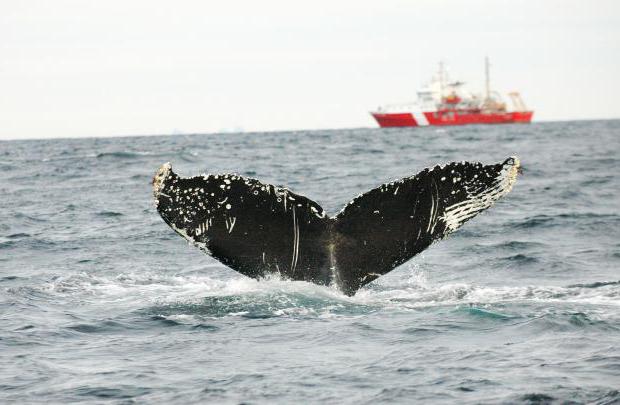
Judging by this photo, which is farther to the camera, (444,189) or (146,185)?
(146,185)

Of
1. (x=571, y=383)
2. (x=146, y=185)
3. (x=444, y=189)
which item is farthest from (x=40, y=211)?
(x=571, y=383)

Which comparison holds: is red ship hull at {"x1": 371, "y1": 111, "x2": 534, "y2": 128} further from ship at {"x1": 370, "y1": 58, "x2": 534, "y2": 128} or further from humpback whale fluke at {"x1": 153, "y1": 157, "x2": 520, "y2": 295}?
humpback whale fluke at {"x1": 153, "y1": 157, "x2": 520, "y2": 295}

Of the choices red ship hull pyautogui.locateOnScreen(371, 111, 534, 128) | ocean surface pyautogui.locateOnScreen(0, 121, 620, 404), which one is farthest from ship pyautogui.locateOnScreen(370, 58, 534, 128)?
ocean surface pyautogui.locateOnScreen(0, 121, 620, 404)

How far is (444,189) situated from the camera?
6.75m

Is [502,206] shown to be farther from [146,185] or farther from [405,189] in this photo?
[405,189]

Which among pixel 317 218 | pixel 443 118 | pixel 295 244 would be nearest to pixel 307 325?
pixel 295 244

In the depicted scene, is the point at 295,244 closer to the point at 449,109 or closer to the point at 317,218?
the point at 317,218

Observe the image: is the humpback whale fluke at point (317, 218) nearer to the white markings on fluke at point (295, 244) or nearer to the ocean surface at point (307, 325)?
the white markings on fluke at point (295, 244)

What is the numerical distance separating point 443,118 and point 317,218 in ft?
340

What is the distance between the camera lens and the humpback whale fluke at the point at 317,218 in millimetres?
6707

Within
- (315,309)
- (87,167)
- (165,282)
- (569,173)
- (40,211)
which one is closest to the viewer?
(315,309)

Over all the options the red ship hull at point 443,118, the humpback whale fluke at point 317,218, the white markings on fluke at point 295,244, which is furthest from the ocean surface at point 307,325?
the red ship hull at point 443,118

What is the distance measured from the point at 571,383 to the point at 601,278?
4489mm

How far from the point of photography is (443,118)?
109 m
